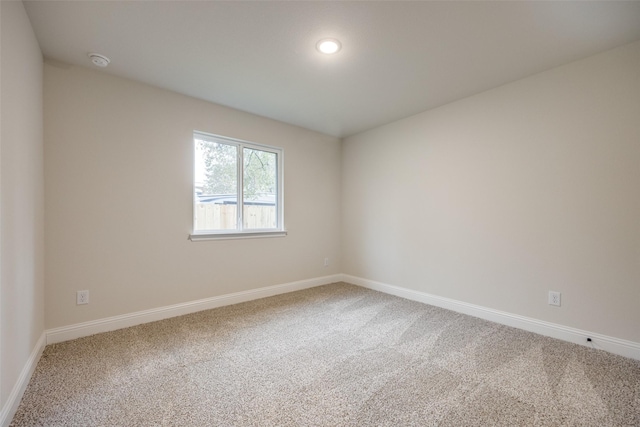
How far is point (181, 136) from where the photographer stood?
9.73 ft

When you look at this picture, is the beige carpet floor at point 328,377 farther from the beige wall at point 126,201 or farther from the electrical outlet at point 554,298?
the beige wall at point 126,201

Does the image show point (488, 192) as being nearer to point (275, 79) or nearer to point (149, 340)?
point (275, 79)

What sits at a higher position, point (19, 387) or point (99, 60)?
point (99, 60)

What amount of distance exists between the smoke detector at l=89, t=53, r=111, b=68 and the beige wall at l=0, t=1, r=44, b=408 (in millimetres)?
321

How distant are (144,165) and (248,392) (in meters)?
2.24

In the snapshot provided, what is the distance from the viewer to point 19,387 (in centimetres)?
157

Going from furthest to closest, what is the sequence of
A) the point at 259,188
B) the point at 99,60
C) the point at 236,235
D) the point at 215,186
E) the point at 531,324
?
the point at 259,188
the point at 236,235
the point at 215,186
the point at 531,324
the point at 99,60

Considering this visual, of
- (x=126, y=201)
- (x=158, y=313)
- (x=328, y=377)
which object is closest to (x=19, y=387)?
(x=158, y=313)

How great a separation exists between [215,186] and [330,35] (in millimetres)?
2041

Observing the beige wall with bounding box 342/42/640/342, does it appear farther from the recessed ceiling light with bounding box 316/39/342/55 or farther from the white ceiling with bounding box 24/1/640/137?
the recessed ceiling light with bounding box 316/39/342/55

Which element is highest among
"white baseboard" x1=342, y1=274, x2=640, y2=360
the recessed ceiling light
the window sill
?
the recessed ceiling light

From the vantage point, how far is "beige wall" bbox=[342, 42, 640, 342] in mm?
2147

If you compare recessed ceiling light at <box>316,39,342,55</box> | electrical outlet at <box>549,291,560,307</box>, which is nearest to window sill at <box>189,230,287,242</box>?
recessed ceiling light at <box>316,39,342,55</box>

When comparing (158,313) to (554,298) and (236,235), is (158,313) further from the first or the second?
(554,298)
